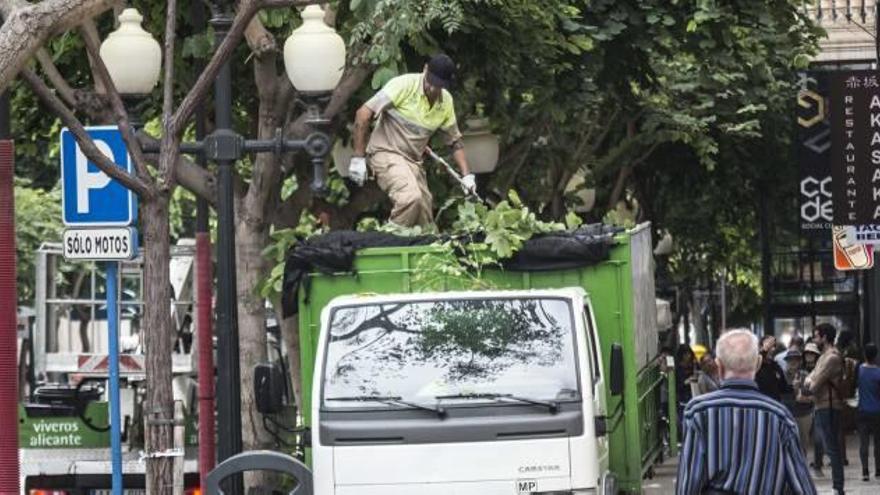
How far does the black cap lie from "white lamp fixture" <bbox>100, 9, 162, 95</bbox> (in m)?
1.94

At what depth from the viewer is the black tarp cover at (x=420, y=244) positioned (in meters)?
14.7

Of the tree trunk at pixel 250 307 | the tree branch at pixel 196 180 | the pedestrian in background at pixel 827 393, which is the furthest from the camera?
the pedestrian in background at pixel 827 393

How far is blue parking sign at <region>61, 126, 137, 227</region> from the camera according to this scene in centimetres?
1462

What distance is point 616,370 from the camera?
14.1m

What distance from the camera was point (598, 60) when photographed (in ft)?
74.8

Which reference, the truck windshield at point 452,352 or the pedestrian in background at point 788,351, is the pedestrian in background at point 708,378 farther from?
the truck windshield at point 452,352

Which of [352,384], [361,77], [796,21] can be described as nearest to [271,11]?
[361,77]

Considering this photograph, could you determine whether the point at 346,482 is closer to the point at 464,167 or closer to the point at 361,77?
the point at 464,167

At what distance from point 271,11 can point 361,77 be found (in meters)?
0.97

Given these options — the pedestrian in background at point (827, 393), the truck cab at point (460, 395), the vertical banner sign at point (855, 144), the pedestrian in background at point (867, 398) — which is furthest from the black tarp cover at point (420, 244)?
the pedestrian in background at point (867, 398)

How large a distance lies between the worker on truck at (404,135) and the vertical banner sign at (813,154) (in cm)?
1683

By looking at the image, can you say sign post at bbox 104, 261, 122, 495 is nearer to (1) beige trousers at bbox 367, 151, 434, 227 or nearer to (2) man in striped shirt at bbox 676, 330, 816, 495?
(1) beige trousers at bbox 367, 151, 434, 227

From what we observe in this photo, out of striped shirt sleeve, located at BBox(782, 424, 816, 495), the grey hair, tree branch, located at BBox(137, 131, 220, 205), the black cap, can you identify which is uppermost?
the black cap

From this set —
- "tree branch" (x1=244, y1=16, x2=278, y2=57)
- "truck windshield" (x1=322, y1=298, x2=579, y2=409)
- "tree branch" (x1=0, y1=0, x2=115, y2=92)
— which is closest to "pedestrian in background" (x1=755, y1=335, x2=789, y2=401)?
"tree branch" (x1=244, y1=16, x2=278, y2=57)
